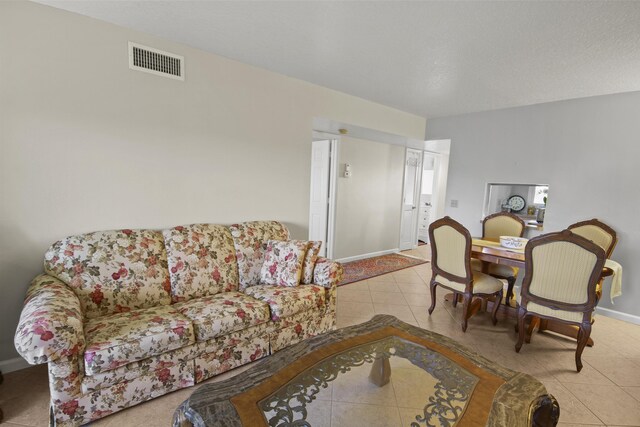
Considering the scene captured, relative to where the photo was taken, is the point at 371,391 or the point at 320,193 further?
the point at 320,193

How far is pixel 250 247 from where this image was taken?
2.71 metres

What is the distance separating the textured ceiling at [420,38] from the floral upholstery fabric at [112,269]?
1.58 meters

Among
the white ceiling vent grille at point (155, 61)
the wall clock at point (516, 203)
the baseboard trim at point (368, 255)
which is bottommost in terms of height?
the baseboard trim at point (368, 255)

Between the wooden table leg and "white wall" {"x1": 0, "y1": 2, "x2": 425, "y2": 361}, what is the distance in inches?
76.5

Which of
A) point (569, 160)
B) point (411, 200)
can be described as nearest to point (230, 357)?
point (569, 160)

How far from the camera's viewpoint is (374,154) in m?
4.98

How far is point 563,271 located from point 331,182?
9.80 feet

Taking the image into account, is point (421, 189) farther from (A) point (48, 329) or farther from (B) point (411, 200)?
(A) point (48, 329)

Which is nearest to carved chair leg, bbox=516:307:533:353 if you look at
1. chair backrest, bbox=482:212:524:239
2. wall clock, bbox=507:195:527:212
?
chair backrest, bbox=482:212:524:239

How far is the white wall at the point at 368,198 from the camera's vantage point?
466 centimetres

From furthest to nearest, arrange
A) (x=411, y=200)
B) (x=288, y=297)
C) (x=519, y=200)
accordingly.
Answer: (x=411, y=200)
(x=519, y=200)
(x=288, y=297)

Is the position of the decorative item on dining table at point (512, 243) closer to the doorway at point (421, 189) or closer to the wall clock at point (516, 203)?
the wall clock at point (516, 203)

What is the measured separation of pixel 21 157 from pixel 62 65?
681mm

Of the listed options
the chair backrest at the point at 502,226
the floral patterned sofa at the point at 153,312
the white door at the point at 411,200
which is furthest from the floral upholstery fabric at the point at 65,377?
the white door at the point at 411,200
